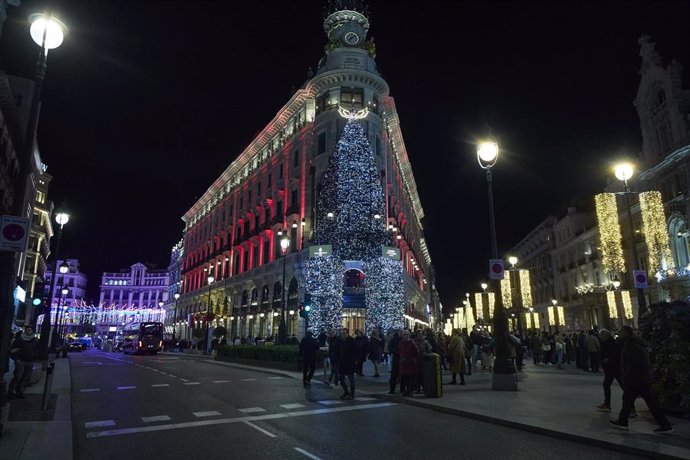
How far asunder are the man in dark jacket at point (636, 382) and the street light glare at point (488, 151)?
7.15 m

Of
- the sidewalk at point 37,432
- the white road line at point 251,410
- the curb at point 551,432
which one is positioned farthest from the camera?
the white road line at point 251,410

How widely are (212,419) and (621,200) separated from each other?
165ft

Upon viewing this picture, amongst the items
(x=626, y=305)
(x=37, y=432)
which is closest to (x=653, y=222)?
(x=626, y=305)

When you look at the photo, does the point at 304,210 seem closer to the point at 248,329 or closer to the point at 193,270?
the point at 248,329

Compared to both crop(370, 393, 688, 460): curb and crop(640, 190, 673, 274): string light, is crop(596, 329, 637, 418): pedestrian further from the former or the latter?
crop(640, 190, 673, 274): string light

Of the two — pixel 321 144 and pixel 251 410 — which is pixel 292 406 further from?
pixel 321 144

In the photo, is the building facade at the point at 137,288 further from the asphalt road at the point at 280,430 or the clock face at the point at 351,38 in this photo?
the asphalt road at the point at 280,430

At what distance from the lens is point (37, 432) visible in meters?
7.53

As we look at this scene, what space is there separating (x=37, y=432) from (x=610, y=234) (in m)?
31.2

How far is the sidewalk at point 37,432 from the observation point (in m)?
6.30

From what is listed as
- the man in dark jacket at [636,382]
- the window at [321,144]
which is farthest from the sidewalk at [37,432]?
the window at [321,144]

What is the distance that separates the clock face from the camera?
4491 cm

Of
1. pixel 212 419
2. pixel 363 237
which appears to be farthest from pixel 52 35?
pixel 363 237

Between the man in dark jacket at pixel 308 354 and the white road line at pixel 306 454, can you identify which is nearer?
the white road line at pixel 306 454
